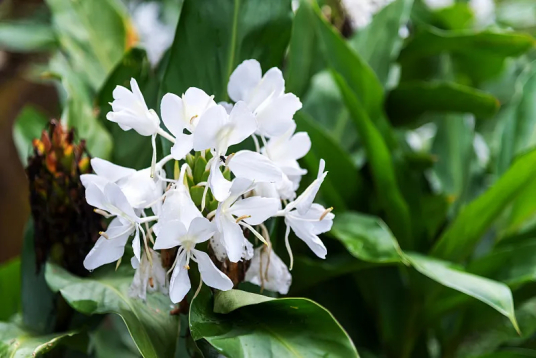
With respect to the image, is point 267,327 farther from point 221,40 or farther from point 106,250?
point 221,40

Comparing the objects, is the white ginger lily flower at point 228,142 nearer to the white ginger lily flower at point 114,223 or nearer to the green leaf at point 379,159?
the white ginger lily flower at point 114,223

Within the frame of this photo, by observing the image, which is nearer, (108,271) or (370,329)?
(108,271)

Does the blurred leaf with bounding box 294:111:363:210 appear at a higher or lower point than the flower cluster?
lower

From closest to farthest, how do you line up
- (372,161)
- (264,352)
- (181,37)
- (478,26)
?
Answer: (264,352)
(181,37)
(372,161)
(478,26)

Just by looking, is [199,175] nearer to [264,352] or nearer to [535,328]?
[264,352]

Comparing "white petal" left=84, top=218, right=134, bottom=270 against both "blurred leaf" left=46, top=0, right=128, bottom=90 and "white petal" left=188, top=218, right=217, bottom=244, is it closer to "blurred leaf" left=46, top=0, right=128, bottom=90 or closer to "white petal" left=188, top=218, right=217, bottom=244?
"white petal" left=188, top=218, right=217, bottom=244

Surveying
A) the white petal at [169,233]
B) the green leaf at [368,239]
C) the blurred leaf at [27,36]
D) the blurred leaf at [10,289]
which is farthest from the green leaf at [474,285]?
the blurred leaf at [27,36]

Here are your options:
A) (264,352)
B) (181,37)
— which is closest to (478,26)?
(181,37)

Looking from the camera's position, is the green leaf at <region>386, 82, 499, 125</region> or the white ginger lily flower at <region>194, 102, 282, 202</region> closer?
the white ginger lily flower at <region>194, 102, 282, 202</region>

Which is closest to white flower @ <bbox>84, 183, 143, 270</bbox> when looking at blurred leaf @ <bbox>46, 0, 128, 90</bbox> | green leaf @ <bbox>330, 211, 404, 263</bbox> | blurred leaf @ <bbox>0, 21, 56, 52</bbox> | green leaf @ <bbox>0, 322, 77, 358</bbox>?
green leaf @ <bbox>0, 322, 77, 358</bbox>
